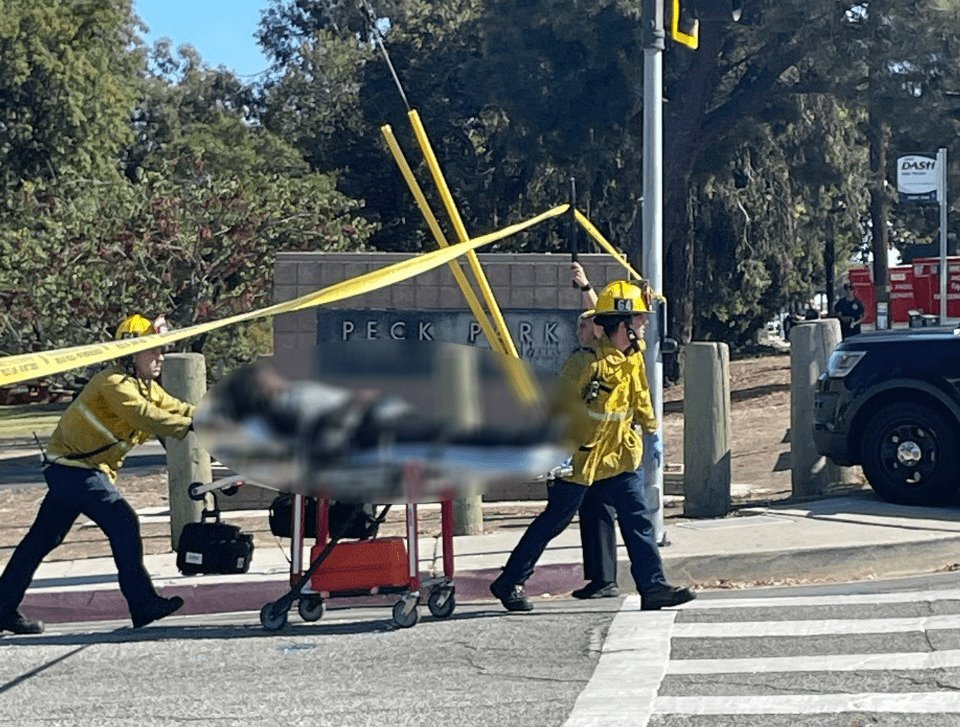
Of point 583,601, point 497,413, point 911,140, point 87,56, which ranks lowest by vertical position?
point 583,601

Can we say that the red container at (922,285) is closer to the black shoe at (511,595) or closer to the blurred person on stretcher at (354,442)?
the black shoe at (511,595)

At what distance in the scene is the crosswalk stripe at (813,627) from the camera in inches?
324

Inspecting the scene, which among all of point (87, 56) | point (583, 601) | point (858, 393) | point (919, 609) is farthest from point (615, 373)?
point (87, 56)

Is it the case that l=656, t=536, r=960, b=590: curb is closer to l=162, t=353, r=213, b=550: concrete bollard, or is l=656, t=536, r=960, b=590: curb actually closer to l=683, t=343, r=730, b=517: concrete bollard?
l=683, t=343, r=730, b=517: concrete bollard

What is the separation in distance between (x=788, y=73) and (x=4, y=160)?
1832 cm

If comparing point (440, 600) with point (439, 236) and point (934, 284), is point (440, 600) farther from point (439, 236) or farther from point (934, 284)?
point (934, 284)

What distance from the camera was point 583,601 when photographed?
949 centimetres

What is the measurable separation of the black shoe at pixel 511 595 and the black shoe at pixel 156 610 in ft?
5.60

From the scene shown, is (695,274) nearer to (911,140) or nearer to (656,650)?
(911,140)

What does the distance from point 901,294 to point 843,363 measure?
27.5 meters

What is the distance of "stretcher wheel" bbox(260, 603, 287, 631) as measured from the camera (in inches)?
347

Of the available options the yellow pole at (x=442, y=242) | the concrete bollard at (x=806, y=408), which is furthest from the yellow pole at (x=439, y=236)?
the concrete bollard at (x=806, y=408)

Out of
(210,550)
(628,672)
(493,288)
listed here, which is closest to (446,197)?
(493,288)

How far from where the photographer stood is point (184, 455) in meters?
11.2
